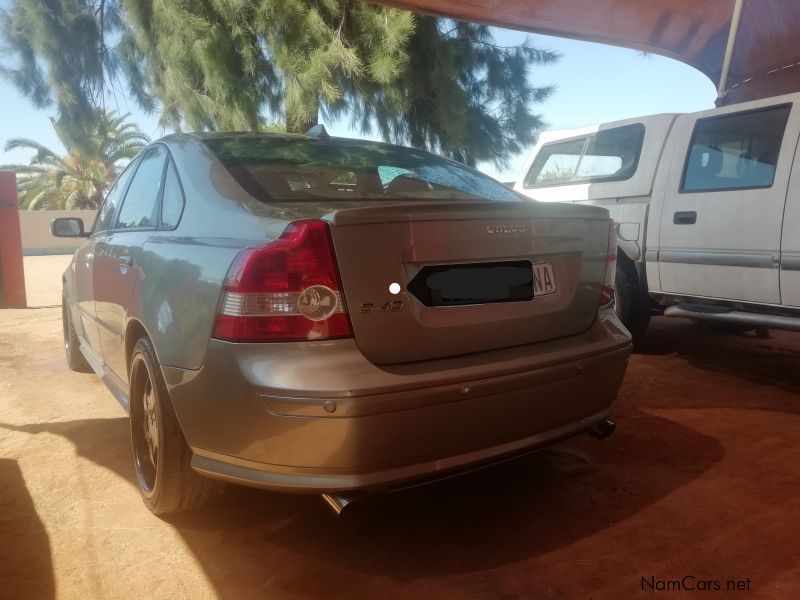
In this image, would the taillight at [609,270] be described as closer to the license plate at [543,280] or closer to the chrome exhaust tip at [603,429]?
the license plate at [543,280]

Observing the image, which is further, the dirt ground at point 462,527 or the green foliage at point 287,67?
the green foliage at point 287,67

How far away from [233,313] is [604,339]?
139cm

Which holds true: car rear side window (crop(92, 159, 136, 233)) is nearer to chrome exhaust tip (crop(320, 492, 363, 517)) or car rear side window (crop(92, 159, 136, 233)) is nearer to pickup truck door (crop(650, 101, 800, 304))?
chrome exhaust tip (crop(320, 492, 363, 517))

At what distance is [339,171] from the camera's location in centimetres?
287

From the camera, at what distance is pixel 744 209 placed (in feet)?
14.1

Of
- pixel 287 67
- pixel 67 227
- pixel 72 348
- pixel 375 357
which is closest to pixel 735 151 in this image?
pixel 375 357

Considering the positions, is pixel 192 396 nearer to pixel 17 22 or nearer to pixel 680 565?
pixel 680 565

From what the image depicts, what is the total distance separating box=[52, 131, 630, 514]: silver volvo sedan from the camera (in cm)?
197

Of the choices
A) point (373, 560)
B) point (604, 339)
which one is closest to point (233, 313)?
point (373, 560)

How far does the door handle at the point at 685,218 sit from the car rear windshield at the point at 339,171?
2030mm

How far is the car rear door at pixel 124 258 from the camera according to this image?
2.84 meters

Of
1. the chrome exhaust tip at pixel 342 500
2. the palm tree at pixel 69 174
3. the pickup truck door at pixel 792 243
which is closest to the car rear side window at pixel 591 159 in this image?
the pickup truck door at pixel 792 243

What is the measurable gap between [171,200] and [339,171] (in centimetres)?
72

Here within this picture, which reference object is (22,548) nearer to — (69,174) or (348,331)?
(348,331)
